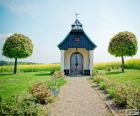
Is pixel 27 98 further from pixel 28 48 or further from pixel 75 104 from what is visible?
pixel 28 48

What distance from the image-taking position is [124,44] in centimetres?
3631

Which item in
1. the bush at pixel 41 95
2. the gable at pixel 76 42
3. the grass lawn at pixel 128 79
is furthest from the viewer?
the gable at pixel 76 42

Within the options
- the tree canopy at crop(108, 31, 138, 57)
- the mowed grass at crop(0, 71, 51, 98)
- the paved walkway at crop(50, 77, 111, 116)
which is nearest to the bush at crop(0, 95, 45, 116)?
the paved walkway at crop(50, 77, 111, 116)

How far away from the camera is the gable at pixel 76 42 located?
33375mm

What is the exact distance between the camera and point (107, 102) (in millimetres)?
13195

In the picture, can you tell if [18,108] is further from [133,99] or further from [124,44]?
[124,44]

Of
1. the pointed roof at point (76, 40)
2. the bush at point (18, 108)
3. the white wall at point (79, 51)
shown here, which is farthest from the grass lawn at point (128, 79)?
the bush at point (18, 108)

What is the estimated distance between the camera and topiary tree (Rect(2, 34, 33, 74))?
3928cm

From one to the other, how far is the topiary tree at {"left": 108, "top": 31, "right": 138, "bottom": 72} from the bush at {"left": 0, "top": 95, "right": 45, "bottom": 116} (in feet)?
91.1

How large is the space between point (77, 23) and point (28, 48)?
397 inches

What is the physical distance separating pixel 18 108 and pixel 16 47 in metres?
30.7

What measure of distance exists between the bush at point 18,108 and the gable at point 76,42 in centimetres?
2346

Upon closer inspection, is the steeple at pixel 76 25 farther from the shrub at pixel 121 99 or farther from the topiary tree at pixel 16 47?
the shrub at pixel 121 99

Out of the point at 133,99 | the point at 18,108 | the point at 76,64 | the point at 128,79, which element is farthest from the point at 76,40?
the point at 18,108
